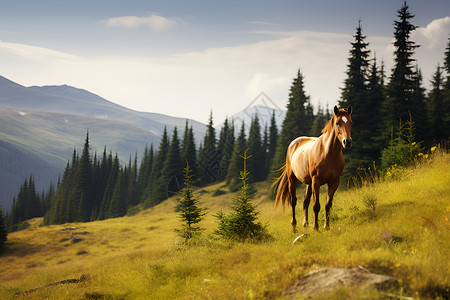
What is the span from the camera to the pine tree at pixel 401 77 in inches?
1224

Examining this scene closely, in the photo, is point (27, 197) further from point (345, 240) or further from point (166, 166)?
point (345, 240)

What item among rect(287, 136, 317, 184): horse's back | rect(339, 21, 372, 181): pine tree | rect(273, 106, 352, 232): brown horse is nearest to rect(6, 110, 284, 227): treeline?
rect(339, 21, 372, 181): pine tree

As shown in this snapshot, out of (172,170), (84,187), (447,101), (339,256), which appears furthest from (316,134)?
(84,187)

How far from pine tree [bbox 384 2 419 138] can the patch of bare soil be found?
31.0 meters

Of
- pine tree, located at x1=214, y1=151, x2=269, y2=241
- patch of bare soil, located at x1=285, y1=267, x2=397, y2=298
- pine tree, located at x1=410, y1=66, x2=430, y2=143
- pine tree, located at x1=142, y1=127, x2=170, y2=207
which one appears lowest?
pine tree, located at x1=142, y1=127, x2=170, y2=207

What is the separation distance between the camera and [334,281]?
4586 millimetres

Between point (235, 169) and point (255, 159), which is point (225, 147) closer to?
point (255, 159)

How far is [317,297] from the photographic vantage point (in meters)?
4.25

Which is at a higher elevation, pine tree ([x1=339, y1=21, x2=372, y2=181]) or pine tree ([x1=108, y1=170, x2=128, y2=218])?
pine tree ([x1=339, y1=21, x2=372, y2=181])

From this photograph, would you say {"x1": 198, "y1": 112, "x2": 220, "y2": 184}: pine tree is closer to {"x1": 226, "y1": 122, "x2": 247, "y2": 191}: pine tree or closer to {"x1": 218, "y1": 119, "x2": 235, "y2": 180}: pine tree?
{"x1": 218, "y1": 119, "x2": 235, "y2": 180}: pine tree

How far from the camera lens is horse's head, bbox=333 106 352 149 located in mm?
7117

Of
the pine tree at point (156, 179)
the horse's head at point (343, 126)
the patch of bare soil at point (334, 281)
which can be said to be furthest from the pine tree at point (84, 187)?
the patch of bare soil at point (334, 281)

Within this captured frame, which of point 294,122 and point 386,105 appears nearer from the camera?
point 386,105

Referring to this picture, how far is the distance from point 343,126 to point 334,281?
13.8 ft
